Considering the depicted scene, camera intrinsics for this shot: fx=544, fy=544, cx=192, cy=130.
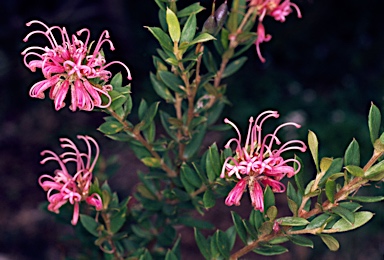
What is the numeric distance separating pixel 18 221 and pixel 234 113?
3.05 feet

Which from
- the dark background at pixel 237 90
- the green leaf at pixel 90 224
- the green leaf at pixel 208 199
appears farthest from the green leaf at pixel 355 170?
the dark background at pixel 237 90

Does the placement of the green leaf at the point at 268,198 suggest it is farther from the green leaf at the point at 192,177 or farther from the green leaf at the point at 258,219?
the green leaf at the point at 192,177

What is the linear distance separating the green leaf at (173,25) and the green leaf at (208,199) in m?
0.26

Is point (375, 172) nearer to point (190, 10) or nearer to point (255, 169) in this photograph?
point (255, 169)

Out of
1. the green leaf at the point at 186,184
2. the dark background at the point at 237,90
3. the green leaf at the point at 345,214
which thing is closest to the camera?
the green leaf at the point at 345,214

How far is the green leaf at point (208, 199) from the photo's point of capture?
88 centimetres

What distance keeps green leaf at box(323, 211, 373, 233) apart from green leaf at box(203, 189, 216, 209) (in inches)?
8.0

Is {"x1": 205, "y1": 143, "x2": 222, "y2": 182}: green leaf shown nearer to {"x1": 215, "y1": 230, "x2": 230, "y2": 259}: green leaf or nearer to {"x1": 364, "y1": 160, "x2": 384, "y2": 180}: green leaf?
{"x1": 215, "y1": 230, "x2": 230, "y2": 259}: green leaf

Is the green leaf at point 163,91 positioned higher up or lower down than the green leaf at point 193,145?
higher up

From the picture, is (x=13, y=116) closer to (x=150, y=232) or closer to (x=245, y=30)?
(x=150, y=232)

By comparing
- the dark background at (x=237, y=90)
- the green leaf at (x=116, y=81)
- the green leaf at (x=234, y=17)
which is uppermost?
the green leaf at (x=234, y=17)

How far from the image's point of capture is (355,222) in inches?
30.2

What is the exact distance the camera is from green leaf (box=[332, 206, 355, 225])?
74cm

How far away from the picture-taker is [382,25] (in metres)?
2.12
